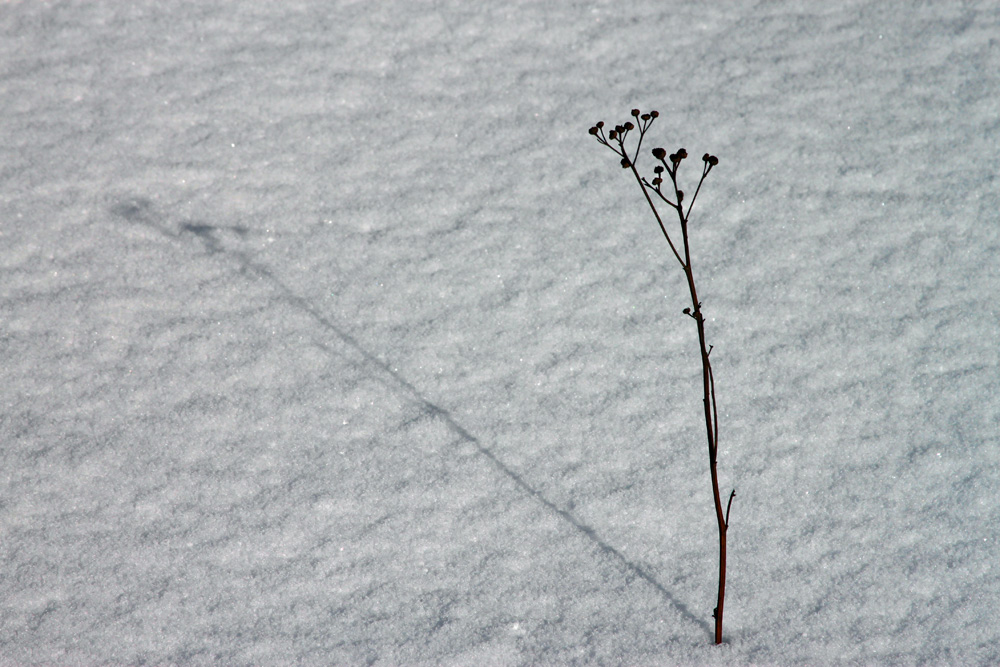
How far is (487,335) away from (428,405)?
238 mm

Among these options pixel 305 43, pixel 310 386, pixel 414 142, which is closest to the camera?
pixel 310 386

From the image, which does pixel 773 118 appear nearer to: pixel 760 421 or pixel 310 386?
pixel 760 421

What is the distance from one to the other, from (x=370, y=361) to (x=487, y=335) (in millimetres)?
286

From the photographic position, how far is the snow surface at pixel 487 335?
1731 millimetres

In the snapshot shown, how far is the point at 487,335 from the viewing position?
216 cm

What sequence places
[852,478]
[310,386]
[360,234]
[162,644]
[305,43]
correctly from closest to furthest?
[162,644], [852,478], [310,386], [360,234], [305,43]

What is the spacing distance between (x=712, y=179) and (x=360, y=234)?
0.96m

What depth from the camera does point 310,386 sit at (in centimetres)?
207

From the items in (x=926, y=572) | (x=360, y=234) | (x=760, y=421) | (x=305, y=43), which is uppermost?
(x=305, y=43)

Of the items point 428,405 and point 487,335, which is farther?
point 487,335

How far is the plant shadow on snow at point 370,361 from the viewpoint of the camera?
5.83 feet

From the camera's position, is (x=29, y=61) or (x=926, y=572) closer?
(x=926, y=572)

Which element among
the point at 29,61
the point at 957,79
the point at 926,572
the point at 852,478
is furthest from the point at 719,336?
the point at 29,61

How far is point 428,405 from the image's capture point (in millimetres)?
2039
